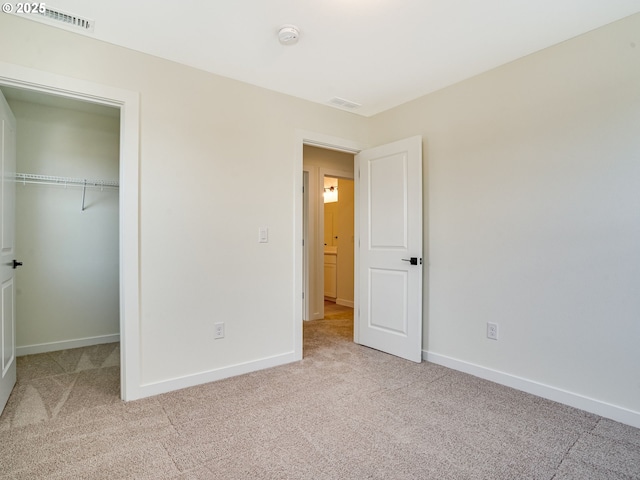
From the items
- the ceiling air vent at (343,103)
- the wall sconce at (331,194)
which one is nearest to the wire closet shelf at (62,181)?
the ceiling air vent at (343,103)

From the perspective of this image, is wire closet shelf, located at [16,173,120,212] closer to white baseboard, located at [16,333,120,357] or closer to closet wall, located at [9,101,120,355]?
closet wall, located at [9,101,120,355]

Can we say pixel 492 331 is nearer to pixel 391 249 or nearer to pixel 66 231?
pixel 391 249

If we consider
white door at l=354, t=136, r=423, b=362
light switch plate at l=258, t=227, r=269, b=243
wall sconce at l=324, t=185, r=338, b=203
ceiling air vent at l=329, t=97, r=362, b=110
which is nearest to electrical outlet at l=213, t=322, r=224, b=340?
light switch plate at l=258, t=227, r=269, b=243

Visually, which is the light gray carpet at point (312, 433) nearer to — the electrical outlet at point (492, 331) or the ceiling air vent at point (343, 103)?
the electrical outlet at point (492, 331)

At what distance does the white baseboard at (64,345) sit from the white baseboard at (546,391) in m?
3.33

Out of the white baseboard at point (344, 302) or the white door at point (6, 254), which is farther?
the white baseboard at point (344, 302)

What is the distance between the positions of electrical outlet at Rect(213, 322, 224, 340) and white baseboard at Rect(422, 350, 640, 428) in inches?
71.5

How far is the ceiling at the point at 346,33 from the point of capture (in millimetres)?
1915

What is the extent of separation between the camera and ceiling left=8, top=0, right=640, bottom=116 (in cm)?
192

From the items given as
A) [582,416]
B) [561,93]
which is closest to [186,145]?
[561,93]

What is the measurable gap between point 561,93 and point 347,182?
12.1 feet

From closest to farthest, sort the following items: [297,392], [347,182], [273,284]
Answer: [297,392]
[273,284]
[347,182]

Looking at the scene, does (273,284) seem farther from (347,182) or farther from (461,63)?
(347,182)

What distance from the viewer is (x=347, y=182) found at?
5.77 meters
